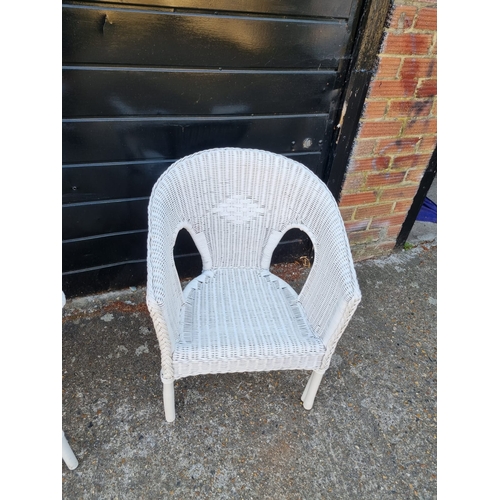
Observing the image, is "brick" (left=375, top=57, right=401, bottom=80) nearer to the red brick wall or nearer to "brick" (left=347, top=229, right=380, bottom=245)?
the red brick wall

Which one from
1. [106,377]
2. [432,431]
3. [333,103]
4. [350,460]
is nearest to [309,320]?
[350,460]

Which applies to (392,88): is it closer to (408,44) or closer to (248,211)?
(408,44)

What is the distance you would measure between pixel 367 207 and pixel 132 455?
6.07 ft

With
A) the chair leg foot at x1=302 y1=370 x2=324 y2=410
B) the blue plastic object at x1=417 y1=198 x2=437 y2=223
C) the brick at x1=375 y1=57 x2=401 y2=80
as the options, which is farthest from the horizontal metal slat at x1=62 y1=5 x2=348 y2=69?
the blue plastic object at x1=417 y1=198 x2=437 y2=223

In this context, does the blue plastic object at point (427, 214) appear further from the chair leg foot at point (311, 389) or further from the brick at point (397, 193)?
the chair leg foot at point (311, 389)

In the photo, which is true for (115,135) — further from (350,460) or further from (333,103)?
(350,460)

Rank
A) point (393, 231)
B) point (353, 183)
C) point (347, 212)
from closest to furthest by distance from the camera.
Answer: point (353, 183), point (347, 212), point (393, 231)

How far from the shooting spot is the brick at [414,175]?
234cm

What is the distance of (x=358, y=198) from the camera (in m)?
2.31

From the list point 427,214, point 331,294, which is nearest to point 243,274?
point 331,294

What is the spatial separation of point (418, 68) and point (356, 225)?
94 cm

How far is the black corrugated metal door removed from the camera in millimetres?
1509

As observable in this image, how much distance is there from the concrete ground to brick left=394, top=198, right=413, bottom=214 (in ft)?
2.62

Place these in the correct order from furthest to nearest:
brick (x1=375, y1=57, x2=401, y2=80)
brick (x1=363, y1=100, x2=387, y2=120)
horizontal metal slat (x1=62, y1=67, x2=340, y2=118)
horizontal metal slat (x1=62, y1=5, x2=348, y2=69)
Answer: brick (x1=363, y1=100, x2=387, y2=120), brick (x1=375, y1=57, x2=401, y2=80), horizontal metal slat (x1=62, y1=67, x2=340, y2=118), horizontal metal slat (x1=62, y1=5, x2=348, y2=69)
